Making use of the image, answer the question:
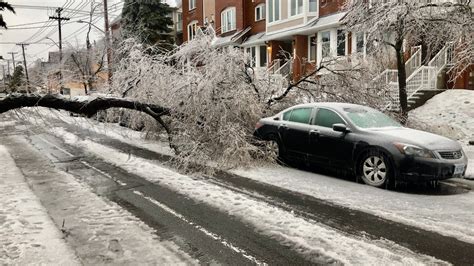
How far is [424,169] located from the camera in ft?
25.3

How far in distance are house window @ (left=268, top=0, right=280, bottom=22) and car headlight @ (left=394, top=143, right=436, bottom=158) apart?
2354 cm

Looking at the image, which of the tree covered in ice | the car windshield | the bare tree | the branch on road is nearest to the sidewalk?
the branch on road

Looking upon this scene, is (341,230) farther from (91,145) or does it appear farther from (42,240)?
(91,145)

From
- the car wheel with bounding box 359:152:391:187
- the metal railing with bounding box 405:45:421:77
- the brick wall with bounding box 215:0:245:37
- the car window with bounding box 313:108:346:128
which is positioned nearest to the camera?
the car wheel with bounding box 359:152:391:187

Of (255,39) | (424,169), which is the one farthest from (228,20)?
(424,169)

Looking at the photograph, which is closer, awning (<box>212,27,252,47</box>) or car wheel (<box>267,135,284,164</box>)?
car wheel (<box>267,135,284,164</box>)

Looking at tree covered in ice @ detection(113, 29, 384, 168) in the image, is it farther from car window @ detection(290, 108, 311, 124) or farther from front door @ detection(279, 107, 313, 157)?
car window @ detection(290, 108, 311, 124)

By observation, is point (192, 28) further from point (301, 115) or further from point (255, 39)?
point (301, 115)

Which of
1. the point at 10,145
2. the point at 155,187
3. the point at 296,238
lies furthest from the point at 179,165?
the point at 10,145

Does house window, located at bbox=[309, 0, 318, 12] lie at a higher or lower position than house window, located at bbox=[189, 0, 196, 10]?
lower

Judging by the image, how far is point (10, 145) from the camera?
15883mm

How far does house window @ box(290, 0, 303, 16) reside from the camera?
27672 millimetres

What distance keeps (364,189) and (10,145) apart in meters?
13.5

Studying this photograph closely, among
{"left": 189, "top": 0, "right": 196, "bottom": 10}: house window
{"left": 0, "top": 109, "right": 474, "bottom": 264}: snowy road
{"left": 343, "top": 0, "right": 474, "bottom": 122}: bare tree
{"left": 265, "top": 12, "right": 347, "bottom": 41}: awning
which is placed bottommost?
{"left": 0, "top": 109, "right": 474, "bottom": 264}: snowy road
